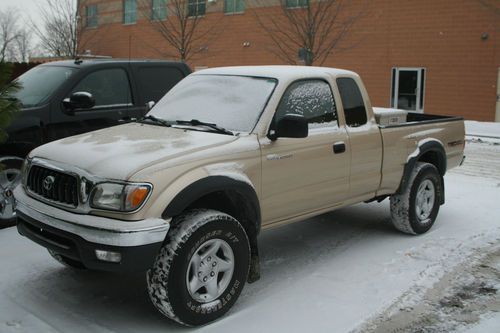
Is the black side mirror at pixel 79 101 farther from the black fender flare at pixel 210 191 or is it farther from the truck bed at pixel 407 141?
the truck bed at pixel 407 141

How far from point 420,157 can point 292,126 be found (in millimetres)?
2652

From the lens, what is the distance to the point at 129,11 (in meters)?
35.7

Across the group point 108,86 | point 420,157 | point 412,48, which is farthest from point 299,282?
point 412,48

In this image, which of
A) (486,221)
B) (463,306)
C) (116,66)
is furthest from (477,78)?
(463,306)

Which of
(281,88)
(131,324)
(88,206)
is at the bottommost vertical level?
(131,324)

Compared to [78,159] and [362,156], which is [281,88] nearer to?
[362,156]

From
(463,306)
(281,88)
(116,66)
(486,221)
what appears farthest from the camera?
(116,66)

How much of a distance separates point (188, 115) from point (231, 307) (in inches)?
69.4

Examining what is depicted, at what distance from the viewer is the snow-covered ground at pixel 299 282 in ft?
13.6

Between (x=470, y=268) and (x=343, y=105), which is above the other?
(x=343, y=105)

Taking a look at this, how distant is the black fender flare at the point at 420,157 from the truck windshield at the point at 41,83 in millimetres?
4200

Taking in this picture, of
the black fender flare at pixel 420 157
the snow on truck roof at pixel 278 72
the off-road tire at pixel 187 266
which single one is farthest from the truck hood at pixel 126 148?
the black fender flare at pixel 420 157

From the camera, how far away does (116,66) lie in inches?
290

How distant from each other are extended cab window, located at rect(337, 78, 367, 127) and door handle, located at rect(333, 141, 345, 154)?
33 centimetres
